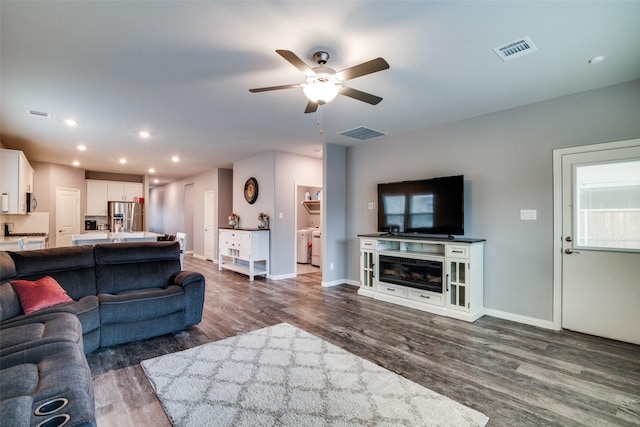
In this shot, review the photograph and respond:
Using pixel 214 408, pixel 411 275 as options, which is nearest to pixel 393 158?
pixel 411 275

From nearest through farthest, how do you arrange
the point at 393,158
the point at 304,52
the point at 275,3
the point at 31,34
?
the point at 275,3, the point at 31,34, the point at 304,52, the point at 393,158

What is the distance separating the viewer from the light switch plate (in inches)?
141

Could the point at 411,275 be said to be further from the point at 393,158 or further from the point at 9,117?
the point at 9,117

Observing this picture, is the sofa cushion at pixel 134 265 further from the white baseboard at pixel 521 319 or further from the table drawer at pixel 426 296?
the white baseboard at pixel 521 319

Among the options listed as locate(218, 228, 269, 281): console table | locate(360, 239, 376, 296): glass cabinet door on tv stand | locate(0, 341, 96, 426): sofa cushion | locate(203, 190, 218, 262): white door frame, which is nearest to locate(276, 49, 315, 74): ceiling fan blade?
locate(0, 341, 96, 426): sofa cushion

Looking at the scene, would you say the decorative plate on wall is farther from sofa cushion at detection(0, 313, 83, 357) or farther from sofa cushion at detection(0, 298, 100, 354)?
sofa cushion at detection(0, 313, 83, 357)

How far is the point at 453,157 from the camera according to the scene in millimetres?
4305

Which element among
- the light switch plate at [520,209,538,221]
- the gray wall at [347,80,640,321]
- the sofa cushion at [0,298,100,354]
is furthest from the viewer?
the light switch plate at [520,209,538,221]

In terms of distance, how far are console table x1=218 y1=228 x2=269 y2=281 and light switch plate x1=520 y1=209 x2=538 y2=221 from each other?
441cm

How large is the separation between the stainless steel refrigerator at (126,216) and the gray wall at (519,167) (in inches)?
340

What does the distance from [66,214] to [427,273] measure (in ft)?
29.2

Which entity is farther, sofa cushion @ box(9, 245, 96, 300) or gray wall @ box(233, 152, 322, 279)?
gray wall @ box(233, 152, 322, 279)

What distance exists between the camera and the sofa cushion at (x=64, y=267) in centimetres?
288

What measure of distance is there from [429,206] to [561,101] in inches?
75.1
